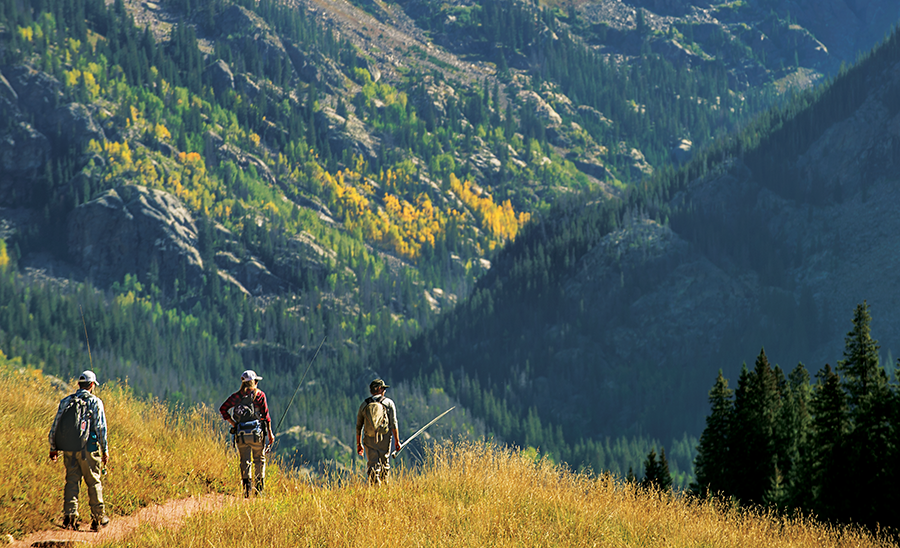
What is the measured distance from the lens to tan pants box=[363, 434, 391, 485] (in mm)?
16125

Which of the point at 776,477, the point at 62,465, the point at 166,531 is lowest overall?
the point at 776,477

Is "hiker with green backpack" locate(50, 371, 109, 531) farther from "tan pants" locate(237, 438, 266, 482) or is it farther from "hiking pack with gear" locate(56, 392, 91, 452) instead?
"tan pants" locate(237, 438, 266, 482)

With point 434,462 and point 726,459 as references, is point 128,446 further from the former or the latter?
point 726,459

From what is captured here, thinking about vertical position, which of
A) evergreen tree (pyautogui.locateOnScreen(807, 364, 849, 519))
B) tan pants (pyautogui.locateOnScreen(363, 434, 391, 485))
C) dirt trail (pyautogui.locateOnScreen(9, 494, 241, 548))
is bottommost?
evergreen tree (pyautogui.locateOnScreen(807, 364, 849, 519))

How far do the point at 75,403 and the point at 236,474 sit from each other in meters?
3.66

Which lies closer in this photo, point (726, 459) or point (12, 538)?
point (12, 538)

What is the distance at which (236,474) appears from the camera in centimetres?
1661

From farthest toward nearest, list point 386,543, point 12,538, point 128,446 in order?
point 128,446 < point 12,538 < point 386,543

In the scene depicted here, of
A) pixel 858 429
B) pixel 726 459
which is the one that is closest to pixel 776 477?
pixel 726 459

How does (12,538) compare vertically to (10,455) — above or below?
below

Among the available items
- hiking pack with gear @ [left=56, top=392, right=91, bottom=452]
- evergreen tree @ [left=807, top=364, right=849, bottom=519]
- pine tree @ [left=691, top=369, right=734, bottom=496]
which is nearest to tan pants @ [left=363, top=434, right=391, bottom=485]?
hiking pack with gear @ [left=56, top=392, right=91, bottom=452]

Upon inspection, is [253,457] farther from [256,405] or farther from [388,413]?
[388,413]

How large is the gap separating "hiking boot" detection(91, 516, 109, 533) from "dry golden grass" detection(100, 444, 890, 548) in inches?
49.9

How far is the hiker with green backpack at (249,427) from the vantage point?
51.0ft
